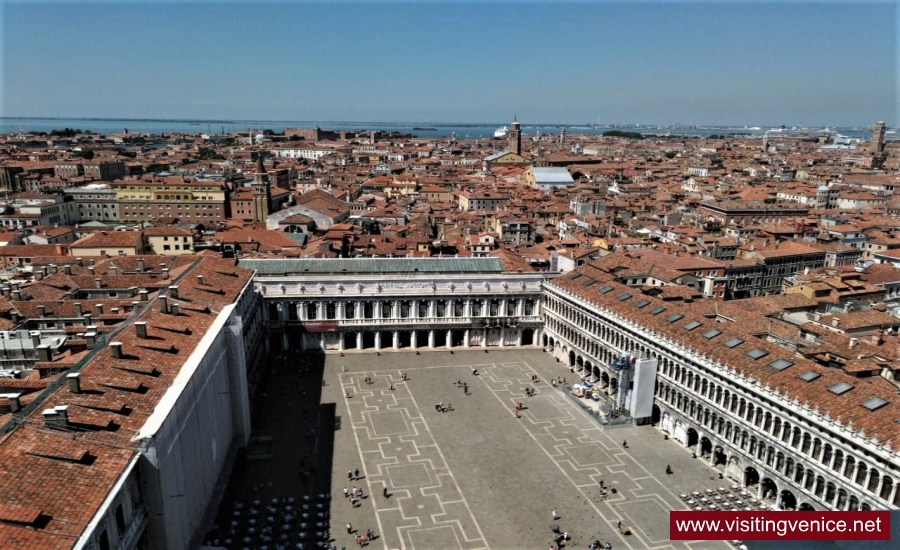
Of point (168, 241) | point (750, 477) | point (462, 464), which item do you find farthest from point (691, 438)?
point (168, 241)

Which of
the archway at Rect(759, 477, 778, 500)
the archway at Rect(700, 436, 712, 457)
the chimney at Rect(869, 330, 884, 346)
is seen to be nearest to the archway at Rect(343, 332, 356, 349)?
the archway at Rect(700, 436, 712, 457)

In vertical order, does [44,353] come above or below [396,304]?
above

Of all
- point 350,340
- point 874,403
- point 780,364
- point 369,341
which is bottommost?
point 369,341

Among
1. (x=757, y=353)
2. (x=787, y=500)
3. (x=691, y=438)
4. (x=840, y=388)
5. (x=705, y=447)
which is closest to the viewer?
(x=840, y=388)

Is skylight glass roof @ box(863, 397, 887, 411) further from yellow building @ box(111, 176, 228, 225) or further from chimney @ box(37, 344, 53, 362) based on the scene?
yellow building @ box(111, 176, 228, 225)

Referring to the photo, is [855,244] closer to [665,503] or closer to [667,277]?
[667,277]

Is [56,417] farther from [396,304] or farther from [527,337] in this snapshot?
[527,337]

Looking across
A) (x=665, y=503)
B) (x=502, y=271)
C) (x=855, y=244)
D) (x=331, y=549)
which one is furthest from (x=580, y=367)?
(x=855, y=244)
